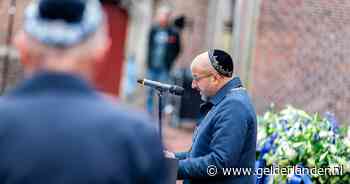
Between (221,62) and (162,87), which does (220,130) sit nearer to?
(221,62)

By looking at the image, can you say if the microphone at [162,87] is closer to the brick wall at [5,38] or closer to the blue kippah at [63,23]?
the blue kippah at [63,23]

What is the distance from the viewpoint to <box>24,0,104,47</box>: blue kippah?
2.19 meters

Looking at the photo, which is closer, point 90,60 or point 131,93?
point 90,60

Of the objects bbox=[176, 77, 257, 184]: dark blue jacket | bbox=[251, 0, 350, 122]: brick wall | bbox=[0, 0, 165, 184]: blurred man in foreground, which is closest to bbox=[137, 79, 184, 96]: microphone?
bbox=[176, 77, 257, 184]: dark blue jacket

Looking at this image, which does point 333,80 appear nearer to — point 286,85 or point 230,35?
point 286,85

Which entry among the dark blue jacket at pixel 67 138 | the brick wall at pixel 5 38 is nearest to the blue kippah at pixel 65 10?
the dark blue jacket at pixel 67 138

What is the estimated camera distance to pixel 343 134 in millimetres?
6117

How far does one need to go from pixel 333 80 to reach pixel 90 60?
7.99 meters

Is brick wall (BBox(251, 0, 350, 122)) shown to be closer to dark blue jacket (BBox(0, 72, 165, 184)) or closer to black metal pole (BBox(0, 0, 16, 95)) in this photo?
black metal pole (BBox(0, 0, 16, 95))

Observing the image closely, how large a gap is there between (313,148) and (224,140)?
1947 millimetres

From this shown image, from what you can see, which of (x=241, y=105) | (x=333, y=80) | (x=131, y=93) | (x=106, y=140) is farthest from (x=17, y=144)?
(x=131, y=93)

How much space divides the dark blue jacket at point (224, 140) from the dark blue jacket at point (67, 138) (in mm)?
1856

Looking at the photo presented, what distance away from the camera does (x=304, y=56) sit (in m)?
10.5

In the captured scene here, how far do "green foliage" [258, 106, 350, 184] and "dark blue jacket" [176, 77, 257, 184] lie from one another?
1.54 metres
